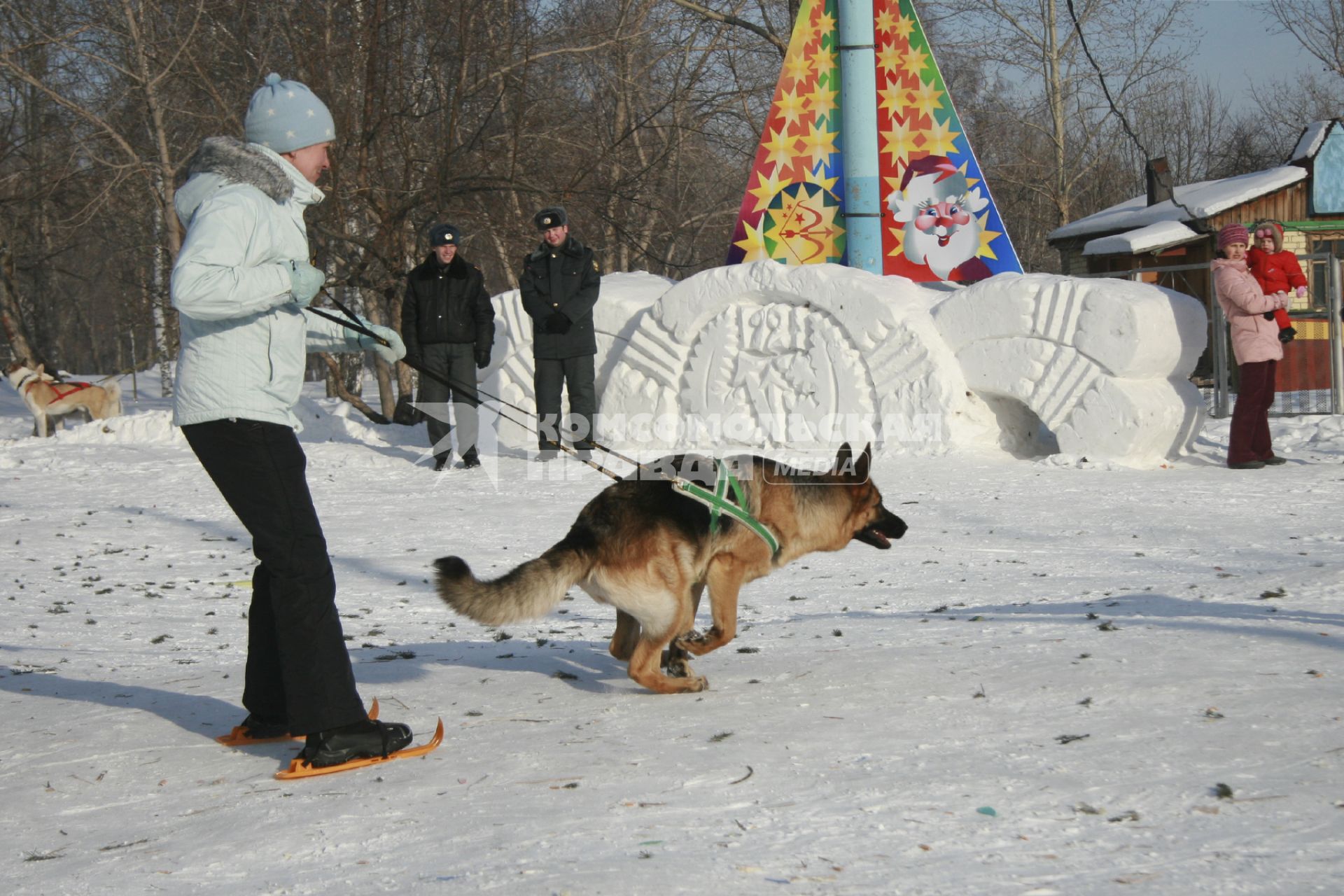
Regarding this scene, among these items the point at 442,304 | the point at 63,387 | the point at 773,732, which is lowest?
the point at 773,732

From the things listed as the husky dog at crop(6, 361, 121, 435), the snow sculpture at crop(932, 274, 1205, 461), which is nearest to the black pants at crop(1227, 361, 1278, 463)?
the snow sculpture at crop(932, 274, 1205, 461)

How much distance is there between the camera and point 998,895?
8.08 feet

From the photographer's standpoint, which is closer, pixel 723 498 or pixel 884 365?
pixel 723 498

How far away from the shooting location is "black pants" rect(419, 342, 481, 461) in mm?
10758

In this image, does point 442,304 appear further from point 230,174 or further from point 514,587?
point 230,174

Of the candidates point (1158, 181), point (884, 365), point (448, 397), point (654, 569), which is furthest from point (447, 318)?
point (1158, 181)

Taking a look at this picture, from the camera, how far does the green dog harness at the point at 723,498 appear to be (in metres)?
4.36

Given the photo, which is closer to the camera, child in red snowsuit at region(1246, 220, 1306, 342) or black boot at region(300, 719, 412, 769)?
black boot at region(300, 719, 412, 769)

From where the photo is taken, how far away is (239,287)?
3.41m

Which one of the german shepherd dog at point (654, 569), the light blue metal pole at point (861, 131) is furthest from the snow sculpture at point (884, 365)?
the german shepherd dog at point (654, 569)

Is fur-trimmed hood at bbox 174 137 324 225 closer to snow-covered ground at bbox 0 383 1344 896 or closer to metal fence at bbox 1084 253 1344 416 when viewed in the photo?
snow-covered ground at bbox 0 383 1344 896

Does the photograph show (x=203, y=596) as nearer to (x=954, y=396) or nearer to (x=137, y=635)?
(x=137, y=635)

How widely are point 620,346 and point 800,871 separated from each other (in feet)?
32.3

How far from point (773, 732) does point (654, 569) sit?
75 cm
